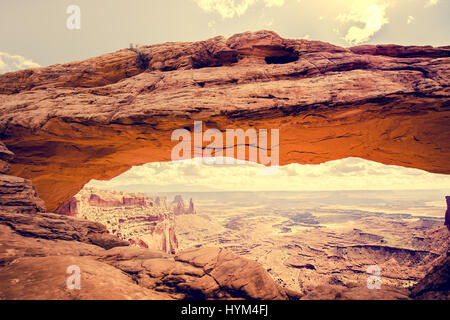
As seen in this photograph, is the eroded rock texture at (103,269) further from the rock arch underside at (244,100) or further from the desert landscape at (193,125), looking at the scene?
the rock arch underside at (244,100)

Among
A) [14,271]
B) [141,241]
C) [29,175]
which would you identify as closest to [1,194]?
[14,271]

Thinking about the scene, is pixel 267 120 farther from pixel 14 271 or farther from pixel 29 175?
pixel 29 175

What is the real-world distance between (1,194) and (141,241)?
30.4 m

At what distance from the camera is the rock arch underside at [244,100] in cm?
685

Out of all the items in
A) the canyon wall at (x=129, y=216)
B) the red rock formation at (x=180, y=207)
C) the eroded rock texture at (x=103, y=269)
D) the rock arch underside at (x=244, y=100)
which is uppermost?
the rock arch underside at (x=244, y=100)

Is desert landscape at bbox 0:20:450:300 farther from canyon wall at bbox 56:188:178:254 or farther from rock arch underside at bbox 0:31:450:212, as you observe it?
canyon wall at bbox 56:188:178:254

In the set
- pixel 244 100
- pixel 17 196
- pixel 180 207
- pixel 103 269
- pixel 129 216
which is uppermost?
pixel 244 100

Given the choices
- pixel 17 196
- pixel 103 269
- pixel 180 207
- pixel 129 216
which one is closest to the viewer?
pixel 103 269

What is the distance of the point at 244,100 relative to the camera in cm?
715

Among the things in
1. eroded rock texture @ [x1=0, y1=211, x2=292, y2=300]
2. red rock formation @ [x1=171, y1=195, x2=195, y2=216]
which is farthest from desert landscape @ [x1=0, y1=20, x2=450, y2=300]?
red rock formation @ [x1=171, y1=195, x2=195, y2=216]

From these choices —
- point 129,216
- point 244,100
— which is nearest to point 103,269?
point 244,100

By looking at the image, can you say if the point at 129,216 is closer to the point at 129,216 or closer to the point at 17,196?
the point at 129,216

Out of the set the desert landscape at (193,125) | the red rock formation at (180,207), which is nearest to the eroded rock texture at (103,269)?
the desert landscape at (193,125)

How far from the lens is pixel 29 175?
11469 millimetres
